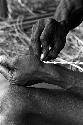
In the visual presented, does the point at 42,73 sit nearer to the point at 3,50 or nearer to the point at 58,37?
the point at 58,37

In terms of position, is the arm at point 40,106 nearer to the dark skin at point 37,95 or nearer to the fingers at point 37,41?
the dark skin at point 37,95

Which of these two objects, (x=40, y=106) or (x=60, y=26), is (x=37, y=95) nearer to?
(x=40, y=106)

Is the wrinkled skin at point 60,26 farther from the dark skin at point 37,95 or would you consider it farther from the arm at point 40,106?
the arm at point 40,106

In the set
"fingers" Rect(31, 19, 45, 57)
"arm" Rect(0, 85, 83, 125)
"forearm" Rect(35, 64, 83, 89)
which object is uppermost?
"fingers" Rect(31, 19, 45, 57)

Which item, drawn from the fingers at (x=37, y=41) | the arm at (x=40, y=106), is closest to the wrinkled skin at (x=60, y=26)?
the fingers at (x=37, y=41)

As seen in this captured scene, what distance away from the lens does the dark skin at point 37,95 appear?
738 mm

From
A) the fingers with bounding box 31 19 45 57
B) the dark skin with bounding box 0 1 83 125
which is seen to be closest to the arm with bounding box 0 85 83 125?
the dark skin with bounding box 0 1 83 125

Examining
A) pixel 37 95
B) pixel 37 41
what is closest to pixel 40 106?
pixel 37 95

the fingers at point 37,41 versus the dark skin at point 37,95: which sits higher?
the fingers at point 37,41

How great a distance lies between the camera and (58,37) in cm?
84

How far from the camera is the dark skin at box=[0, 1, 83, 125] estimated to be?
74 cm

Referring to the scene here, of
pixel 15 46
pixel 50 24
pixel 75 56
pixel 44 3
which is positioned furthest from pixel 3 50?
pixel 50 24

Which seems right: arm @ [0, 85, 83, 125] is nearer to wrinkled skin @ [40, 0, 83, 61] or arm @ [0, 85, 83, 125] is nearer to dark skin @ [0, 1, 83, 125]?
dark skin @ [0, 1, 83, 125]

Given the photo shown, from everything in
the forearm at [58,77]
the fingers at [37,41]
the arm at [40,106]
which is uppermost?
the fingers at [37,41]
